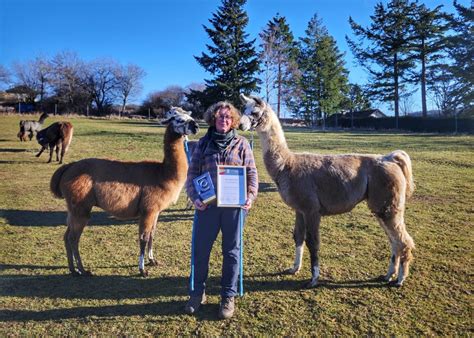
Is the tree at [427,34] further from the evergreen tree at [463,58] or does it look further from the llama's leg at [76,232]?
the llama's leg at [76,232]

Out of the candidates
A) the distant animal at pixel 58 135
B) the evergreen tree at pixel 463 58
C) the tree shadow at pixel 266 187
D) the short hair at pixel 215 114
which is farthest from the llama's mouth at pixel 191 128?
the evergreen tree at pixel 463 58

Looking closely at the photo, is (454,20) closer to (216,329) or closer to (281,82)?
(281,82)

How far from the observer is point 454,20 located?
95.5 ft

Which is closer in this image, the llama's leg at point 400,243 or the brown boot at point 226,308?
the brown boot at point 226,308

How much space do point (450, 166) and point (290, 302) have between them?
1140cm

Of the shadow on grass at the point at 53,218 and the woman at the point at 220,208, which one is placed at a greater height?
the woman at the point at 220,208

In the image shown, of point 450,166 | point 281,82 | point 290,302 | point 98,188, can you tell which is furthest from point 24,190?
point 450,166

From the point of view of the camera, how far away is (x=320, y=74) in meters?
31.8

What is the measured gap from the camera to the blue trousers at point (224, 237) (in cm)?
339

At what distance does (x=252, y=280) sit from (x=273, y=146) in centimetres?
174

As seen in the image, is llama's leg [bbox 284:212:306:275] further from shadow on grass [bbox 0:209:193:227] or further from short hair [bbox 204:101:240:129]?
shadow on grass [bbox 0:209:193:227]

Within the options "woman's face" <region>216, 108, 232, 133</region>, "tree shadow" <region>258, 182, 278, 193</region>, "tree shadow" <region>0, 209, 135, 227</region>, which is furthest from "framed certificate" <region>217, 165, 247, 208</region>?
"tree shadow" <region>258, 182, 278, 193</region>

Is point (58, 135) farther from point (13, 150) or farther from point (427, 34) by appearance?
point (427, 34)

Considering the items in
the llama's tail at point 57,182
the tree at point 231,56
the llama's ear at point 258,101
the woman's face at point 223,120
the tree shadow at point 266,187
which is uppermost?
the tree at point 231,56
